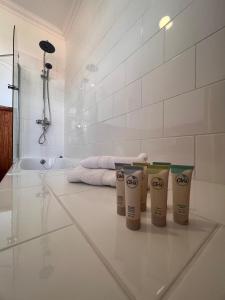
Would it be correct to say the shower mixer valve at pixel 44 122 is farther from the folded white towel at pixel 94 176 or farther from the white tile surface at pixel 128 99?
the folded white towel at pixel 94 176

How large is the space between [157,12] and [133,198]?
3.01 feet

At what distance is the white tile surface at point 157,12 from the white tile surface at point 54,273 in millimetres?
918

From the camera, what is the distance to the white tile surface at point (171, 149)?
2.09ft

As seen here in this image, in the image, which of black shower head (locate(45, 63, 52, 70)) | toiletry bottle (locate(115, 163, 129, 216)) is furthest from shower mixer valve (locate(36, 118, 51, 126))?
toiletry bottle (locate(115, 163, 129, 216))

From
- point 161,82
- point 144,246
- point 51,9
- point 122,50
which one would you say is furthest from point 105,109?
point 51,9

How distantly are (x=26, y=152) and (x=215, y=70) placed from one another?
2098 mm

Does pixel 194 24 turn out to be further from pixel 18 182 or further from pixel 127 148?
pixel 18 182

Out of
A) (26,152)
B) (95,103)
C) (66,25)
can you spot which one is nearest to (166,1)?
(95,103)

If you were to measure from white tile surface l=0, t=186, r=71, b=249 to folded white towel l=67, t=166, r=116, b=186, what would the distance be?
169 mm

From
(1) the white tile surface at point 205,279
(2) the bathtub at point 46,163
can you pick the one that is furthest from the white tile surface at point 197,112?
(2) the bathtub at point 46,163

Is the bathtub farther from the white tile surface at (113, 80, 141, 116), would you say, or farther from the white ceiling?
the white ceiling

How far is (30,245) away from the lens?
23 cm

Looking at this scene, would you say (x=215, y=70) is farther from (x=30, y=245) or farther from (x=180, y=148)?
(x=30, y=245)

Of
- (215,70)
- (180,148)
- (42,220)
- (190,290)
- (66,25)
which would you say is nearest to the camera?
(190,290)
